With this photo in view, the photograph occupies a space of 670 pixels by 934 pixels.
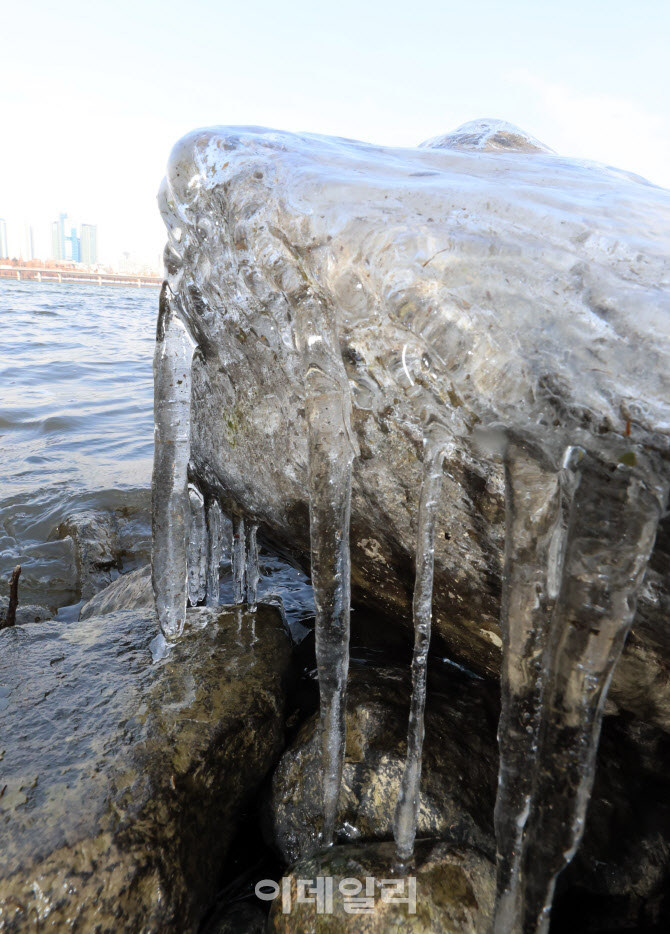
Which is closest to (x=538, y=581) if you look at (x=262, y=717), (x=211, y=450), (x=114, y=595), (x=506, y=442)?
(x=506, y=442)

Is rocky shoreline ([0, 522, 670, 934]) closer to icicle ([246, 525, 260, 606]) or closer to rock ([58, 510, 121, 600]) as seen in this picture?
icicle ([246, 525, 260, 606])

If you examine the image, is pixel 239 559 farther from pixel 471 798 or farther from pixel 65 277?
pixel 65 277

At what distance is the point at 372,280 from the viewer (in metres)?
1.58

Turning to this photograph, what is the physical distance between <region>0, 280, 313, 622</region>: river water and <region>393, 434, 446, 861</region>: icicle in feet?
6.05

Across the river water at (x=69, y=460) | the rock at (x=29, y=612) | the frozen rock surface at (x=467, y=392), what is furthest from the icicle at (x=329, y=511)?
the rock at (x=29, y=612)

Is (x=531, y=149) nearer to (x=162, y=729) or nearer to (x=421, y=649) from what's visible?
(x=421, y=649)

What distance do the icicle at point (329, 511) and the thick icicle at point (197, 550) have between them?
1.55m

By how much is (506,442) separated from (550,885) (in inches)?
50.2

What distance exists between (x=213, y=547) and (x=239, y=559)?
0.68 feet

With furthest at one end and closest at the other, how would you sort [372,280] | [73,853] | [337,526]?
[337,526] < [73,853] < [372,280]

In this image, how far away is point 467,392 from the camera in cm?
146

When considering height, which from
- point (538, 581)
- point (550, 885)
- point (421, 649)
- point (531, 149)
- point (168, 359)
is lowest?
point (550, 885)

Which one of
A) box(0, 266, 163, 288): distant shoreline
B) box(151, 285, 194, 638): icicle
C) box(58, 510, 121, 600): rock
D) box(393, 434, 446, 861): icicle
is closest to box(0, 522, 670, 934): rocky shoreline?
box(393, 434, 446, 861): icicle

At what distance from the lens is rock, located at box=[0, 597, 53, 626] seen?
3926 millimetres
